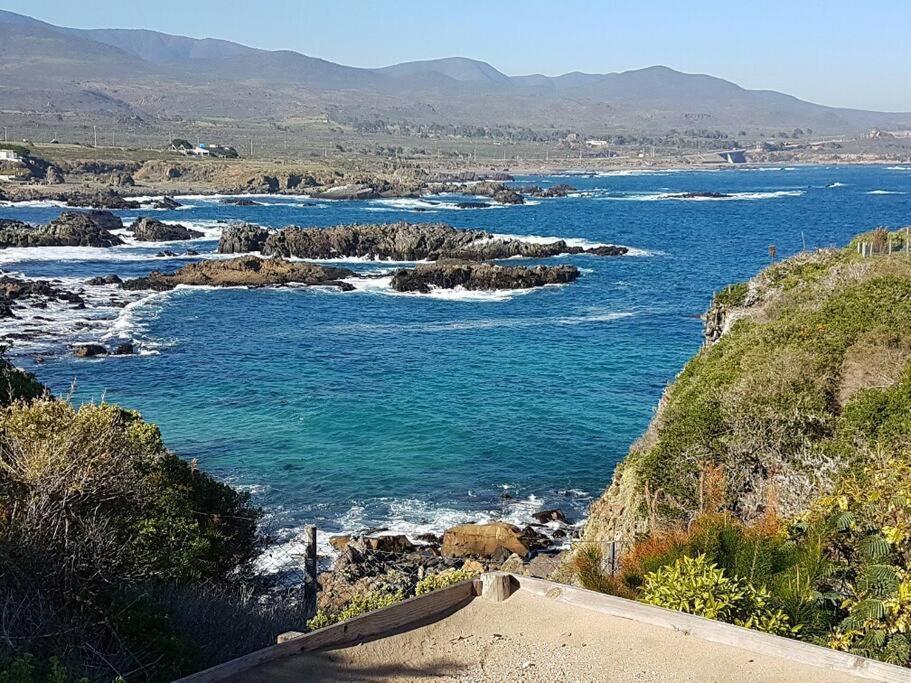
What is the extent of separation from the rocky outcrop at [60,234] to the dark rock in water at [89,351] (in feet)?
116

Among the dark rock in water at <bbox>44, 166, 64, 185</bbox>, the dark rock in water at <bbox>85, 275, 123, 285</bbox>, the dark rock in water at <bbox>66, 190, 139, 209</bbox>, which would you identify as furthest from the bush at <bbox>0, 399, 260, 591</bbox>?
the dark rock in water at <bbox>44, 166, 64, 185</bbox>

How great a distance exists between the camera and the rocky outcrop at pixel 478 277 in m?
53.6

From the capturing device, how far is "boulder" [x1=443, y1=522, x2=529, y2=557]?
62.3 ft

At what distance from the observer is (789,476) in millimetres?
14734

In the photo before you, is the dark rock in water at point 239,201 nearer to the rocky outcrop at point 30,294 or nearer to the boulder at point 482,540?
the rocky outcrop at point 30,294

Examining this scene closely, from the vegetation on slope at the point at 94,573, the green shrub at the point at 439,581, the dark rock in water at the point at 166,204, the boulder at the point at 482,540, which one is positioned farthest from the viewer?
the dark rock in water at the point at 166,204

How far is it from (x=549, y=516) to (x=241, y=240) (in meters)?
49.8

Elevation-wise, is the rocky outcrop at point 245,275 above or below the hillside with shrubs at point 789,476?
below

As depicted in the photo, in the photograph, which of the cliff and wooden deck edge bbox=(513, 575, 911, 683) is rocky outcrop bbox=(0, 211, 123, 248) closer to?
the cliff

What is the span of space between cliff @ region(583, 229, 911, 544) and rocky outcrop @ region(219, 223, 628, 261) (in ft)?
150

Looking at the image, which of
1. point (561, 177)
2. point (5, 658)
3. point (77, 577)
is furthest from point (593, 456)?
point (561, 177)

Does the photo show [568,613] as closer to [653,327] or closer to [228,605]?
[228,605]

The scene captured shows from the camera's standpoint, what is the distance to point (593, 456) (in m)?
24.7

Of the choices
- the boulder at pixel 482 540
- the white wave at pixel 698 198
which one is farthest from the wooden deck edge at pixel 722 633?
the white wave at pixel 698 198
